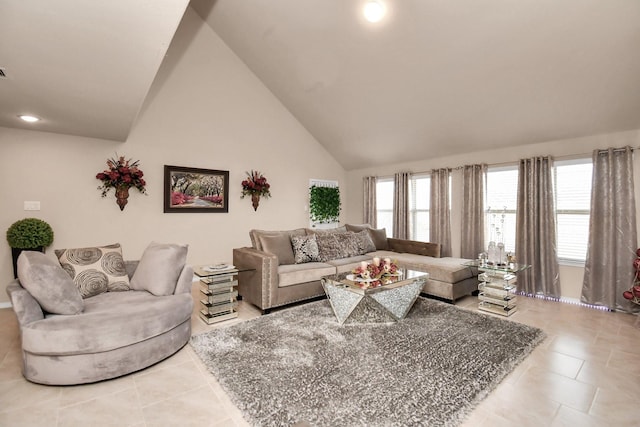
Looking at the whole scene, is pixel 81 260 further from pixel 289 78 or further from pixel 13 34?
pixel 289 78

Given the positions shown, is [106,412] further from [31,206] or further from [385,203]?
[385,203]

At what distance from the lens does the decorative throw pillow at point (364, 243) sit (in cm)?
494

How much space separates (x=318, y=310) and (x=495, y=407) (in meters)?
2.02

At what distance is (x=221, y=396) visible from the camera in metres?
1.98

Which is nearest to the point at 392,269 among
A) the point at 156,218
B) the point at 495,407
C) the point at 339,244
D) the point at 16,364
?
the point at 339,244

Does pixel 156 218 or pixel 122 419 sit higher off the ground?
pixel 156 218

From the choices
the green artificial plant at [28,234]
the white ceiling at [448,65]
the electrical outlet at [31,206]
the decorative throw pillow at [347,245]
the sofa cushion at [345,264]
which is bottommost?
the sofa cushion at [345,264]

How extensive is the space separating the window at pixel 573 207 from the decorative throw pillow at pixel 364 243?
2.62 m

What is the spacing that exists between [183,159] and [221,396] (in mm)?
4021

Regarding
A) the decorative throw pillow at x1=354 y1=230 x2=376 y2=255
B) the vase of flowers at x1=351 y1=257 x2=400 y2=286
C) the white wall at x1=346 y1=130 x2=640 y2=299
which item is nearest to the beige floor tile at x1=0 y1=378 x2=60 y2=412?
the vase of flowers at x1=351 y1=257 x2=400 y2=286

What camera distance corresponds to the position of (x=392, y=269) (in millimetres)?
3428

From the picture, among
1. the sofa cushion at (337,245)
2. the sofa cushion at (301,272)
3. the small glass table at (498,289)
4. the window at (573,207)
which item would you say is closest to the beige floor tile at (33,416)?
the sofa cushion at (301,272)

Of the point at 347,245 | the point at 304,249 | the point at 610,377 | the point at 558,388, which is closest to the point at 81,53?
the point at 304,249

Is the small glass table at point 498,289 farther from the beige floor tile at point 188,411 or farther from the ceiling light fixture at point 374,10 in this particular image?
the ceiling light fixture at point 374,10
